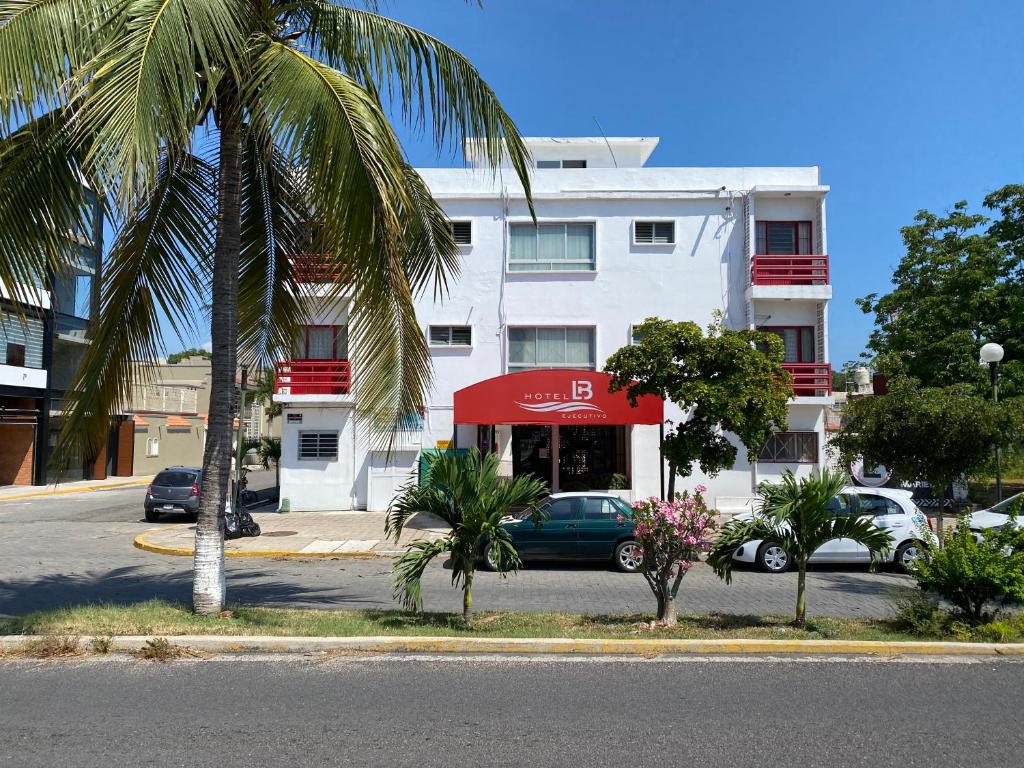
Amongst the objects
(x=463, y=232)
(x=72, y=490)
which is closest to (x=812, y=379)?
(x=463, y=232)

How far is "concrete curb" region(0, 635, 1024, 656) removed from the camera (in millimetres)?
6930

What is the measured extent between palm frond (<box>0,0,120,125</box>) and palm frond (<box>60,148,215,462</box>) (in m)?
1.60

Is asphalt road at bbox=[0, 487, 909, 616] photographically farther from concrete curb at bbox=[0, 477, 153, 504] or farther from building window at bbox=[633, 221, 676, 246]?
concrete curb at bbox=[0, 477, 153, 504]

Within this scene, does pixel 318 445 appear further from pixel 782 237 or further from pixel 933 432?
pixel 933 432

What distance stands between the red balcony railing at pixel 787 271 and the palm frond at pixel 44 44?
17.0m

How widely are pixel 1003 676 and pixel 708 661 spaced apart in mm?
2345

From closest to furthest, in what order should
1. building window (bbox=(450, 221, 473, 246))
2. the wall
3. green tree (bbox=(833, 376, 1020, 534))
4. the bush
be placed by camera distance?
1. the bush
2. green tree (bbox=(833, 376, 1020, 534))
3. building window (bbox=(450, 221, 473, 246))
4. the wall

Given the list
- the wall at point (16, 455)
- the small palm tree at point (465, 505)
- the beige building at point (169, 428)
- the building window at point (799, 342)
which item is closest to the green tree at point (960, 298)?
the building window at point (799, 342)

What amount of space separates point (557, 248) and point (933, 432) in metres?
11.4

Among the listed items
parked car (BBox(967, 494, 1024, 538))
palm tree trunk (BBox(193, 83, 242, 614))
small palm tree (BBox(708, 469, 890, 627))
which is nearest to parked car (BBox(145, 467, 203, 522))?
palm tree trunk (BBox(193, 83, 242, 614))

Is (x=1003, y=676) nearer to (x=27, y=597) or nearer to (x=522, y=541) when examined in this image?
(x=522, y=541)

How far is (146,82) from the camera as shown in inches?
215

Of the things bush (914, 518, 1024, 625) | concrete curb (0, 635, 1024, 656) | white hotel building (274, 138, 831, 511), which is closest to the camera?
concrete curb (0, 635, 1024, 656)

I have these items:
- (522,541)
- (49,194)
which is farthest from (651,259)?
(49,194)
